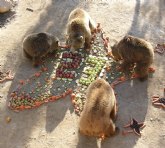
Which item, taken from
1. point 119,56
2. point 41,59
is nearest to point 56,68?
point 41,59

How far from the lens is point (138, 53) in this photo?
357 inches

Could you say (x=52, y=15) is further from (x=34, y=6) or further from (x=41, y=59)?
(x=41, y=59)

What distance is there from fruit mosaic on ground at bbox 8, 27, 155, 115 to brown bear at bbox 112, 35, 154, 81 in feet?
1.41

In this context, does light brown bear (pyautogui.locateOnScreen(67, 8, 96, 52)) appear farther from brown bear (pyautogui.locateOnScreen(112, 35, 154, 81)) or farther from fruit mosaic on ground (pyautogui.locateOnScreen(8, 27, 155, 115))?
brown bear (pyautogui.locateOnScreen(112, 35, 154, 81))

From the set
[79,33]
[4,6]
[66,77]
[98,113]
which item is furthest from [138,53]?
[4,6]

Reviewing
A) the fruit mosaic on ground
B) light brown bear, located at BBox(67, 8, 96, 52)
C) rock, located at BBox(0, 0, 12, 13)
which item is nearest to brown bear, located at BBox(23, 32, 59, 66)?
the fruit mosaic on ground

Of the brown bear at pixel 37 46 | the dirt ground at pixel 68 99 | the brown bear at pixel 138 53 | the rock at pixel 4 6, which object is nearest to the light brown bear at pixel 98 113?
the dirt ground at pixel 68 99

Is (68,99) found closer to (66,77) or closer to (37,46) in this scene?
(66,77)

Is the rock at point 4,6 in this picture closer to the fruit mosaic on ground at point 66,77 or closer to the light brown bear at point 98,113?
the fruit mosaic on ground at point 66,77

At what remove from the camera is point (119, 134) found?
8039 mm

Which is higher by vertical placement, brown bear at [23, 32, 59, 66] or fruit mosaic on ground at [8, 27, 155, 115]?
brown bear at [23, 32, 59, 66]

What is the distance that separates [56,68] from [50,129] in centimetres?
195

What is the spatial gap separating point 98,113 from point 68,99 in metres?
1.55

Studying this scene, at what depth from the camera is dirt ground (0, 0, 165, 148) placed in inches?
317
